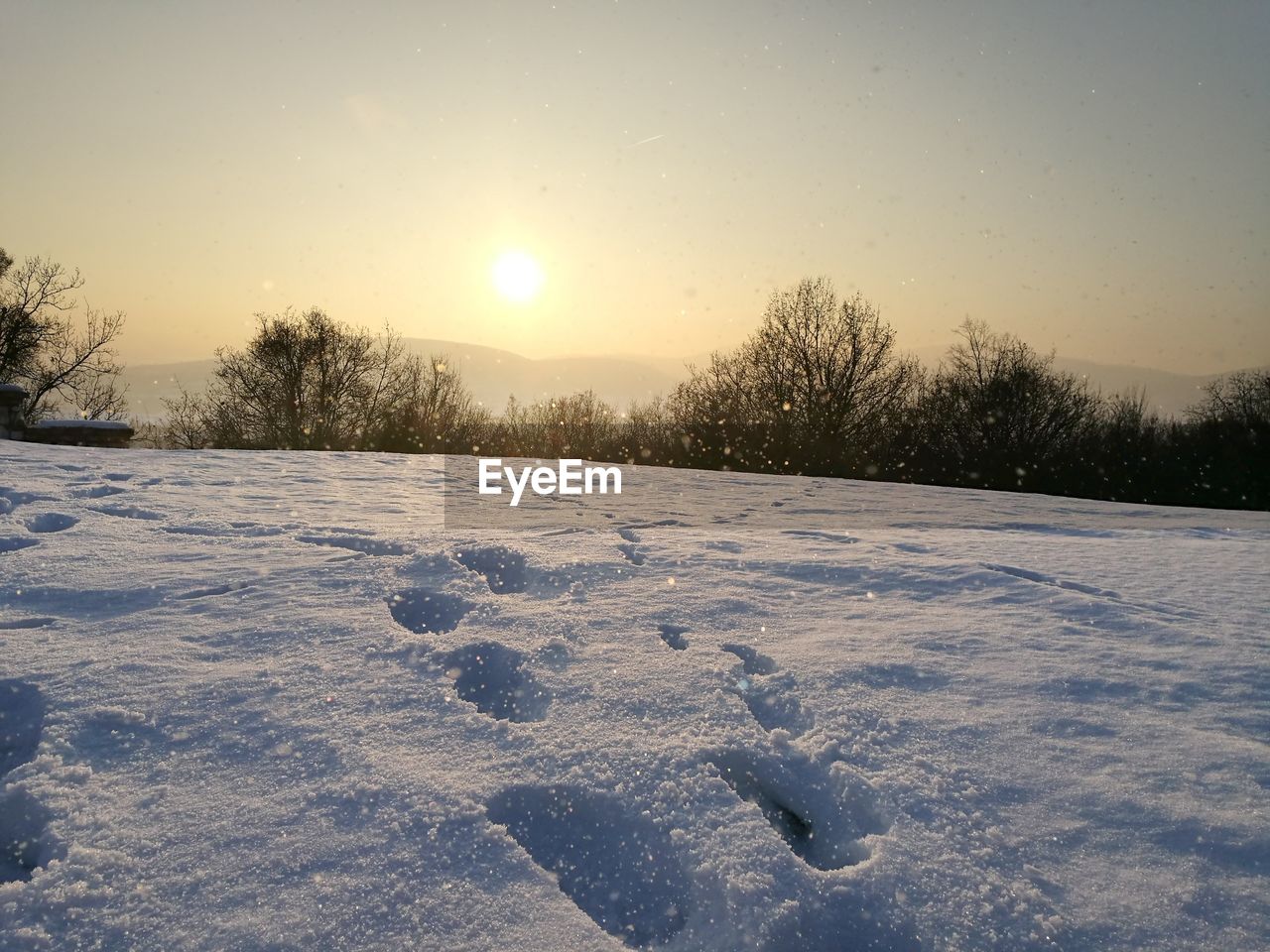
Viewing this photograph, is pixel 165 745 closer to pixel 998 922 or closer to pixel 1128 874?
pixel 998 922

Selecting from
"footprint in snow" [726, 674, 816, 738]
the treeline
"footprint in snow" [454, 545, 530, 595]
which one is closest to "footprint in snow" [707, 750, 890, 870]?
"footprint in snow" [726, 674, 816, 738]

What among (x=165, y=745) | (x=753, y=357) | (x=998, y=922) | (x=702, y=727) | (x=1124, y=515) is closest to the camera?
(x=998, y=922)

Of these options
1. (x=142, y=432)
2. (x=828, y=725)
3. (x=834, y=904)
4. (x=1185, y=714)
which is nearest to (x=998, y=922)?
(x=834, y=904)

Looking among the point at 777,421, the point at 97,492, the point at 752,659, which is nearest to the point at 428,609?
the point at 752,659

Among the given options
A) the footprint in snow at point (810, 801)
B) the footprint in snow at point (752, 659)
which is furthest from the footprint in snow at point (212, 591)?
the footprint in snow at point (810, 801)

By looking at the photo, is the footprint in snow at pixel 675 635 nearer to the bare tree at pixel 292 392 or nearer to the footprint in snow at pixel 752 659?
the footprint in snow at pixel 752 659

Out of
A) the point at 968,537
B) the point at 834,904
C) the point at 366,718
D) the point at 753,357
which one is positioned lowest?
the point at 834,904

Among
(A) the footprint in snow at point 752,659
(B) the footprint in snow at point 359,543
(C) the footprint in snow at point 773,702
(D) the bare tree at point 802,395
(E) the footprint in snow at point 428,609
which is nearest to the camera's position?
(C) the footprint in snow at point 773,702

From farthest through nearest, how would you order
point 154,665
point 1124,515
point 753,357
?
→ point 753,357 → point 1124,515 → point 154,665
